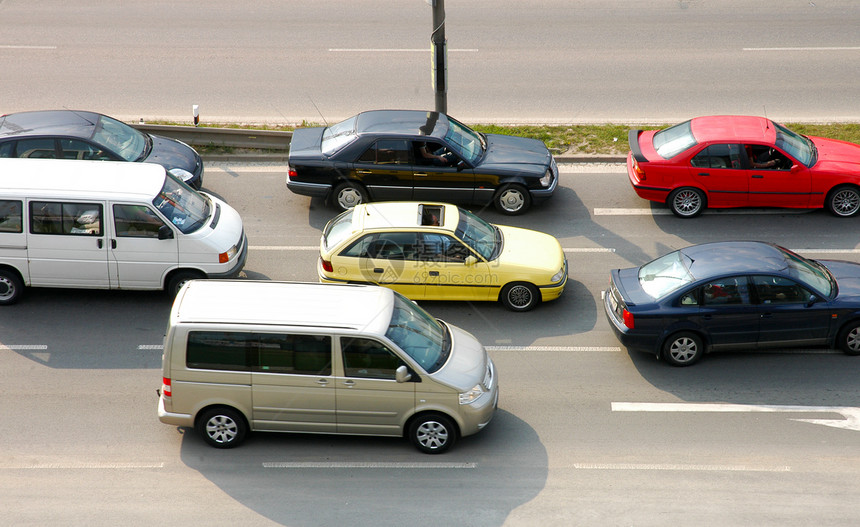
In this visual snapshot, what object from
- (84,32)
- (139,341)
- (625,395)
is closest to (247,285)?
(139,341)

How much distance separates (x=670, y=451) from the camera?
9789 millimetres

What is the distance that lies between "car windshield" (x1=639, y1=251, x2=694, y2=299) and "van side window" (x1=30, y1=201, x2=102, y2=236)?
7.65 metres

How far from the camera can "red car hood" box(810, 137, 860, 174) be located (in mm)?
14445

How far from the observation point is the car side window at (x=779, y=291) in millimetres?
11039

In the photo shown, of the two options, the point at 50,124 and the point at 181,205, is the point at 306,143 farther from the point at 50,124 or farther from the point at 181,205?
the point at 50,124

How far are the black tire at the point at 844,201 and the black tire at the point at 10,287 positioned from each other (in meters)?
13.0

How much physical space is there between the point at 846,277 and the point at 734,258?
5.57 ft

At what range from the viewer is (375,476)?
30.9ft

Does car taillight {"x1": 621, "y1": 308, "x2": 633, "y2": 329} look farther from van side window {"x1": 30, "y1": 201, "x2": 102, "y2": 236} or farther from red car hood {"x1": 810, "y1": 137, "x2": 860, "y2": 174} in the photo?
van side window {"x1": 30, "y1": 201, "x2": 102, "y2": 236}

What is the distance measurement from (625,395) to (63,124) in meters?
10.3

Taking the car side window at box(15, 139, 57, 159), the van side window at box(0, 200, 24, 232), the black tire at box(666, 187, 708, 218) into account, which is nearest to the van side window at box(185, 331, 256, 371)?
the van side window at box(0, 200, 24, 232)

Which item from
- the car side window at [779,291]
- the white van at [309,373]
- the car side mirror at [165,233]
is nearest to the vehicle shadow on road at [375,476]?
the white van at [309,373]

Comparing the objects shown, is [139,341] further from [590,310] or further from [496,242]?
[590,310]

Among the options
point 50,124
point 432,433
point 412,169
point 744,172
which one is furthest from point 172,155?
point 744,172
